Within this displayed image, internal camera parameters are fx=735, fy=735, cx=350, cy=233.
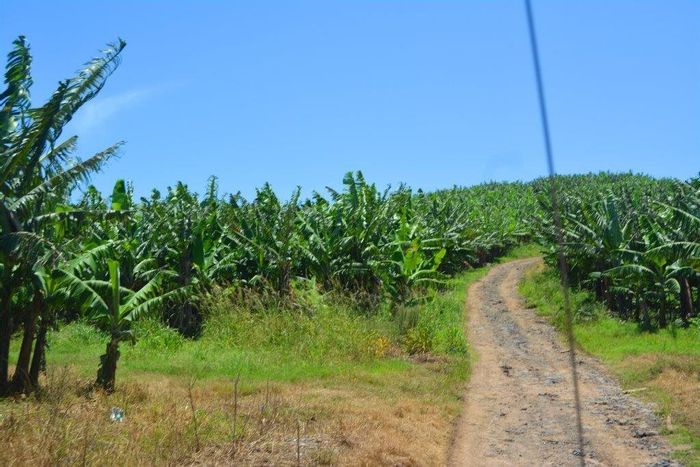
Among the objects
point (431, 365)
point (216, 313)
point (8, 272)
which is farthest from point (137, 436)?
point (216, 313)

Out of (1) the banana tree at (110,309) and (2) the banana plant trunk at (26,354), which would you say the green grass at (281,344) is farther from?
(2) the banana plant trunk at (26,354)

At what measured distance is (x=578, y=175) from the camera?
83875 mm

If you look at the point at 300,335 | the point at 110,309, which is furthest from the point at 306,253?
the point at 110,309

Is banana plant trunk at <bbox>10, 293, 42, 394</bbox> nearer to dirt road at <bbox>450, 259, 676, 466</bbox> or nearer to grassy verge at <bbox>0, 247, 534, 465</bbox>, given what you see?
grassy verge at <bbox>0, 247, 534, 465</bbox>

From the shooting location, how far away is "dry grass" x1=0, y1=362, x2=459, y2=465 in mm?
6656

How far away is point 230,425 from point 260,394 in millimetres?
→ 2793

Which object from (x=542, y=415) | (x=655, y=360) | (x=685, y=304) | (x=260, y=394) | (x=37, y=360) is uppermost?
(x=37, y=360)

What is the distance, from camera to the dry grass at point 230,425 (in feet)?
21.8

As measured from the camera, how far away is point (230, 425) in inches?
327

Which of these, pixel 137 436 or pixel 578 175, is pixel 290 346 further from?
pixel 578 175

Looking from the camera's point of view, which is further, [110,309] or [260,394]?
[110,309]

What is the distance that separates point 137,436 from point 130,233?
50.8ft

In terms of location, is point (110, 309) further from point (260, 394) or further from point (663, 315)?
point (663, 315)

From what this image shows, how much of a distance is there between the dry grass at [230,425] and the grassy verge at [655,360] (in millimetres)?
3046
